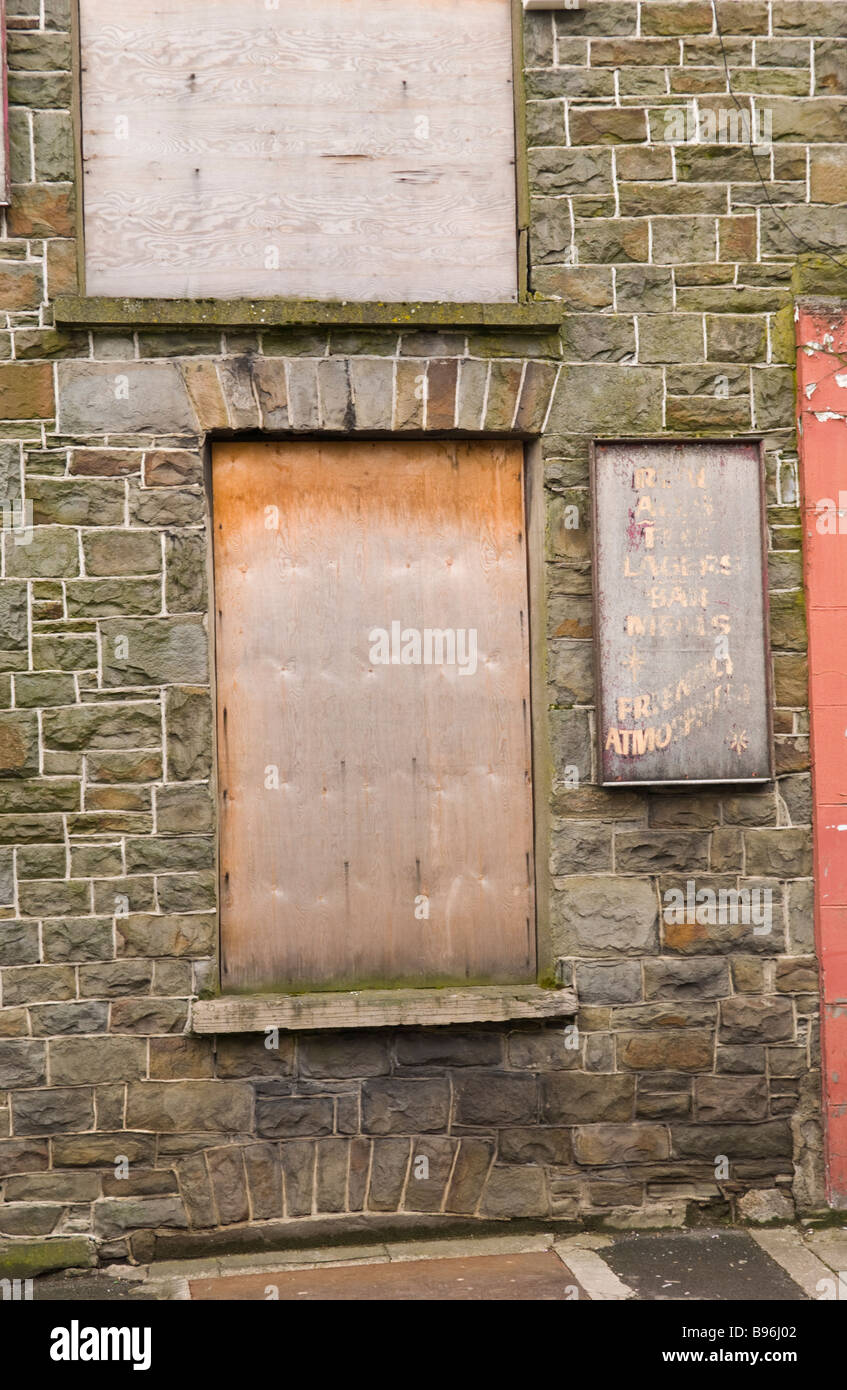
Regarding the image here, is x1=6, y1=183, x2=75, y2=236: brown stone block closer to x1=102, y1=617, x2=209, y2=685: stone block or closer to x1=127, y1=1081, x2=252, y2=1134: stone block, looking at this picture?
x1=102, y1=617, x2=209, y2=685: stone block

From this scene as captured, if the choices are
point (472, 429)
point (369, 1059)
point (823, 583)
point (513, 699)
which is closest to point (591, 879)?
point (513, 699)

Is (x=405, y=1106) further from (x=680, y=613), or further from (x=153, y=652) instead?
(x=680, y=613)

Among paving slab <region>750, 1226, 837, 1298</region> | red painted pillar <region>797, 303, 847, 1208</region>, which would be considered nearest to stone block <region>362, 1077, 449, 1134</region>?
paving slab <region>750, 1226, 837, 1298</region>

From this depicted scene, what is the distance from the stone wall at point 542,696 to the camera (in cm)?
540

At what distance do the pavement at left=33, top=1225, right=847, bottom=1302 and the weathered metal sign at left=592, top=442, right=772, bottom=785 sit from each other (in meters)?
1.95

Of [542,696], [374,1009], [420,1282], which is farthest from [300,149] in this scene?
[420,1282]

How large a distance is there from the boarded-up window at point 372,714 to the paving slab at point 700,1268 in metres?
1.22

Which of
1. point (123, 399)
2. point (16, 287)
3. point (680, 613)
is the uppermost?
point (16, 287)

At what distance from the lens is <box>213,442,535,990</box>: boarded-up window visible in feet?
18.5

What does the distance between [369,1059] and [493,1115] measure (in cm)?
58

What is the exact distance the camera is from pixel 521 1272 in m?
5.15

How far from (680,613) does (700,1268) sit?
269cm

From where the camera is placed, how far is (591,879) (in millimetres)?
5648

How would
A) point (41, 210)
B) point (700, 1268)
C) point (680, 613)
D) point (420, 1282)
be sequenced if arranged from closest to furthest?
point (420, 1282) < point (700, 1268) < point (41, 210) < point (680, 613)
